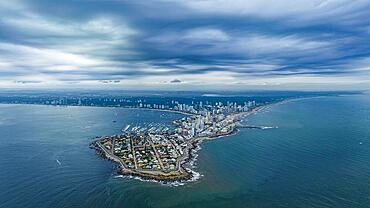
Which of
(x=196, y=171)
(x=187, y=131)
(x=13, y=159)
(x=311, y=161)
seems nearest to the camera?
(x=196, y=171)

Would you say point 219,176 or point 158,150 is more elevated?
point 158,150

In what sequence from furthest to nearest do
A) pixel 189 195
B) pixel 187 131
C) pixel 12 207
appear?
pixel 187 131, pixel 189 195, pixel 12 207

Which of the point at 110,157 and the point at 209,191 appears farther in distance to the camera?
the point at 110,157

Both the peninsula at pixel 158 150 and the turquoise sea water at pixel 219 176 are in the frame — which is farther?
the peninsula at pixel 158 150

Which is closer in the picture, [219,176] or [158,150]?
[219,176]

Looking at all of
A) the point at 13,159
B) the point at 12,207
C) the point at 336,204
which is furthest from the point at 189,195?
the point at 13,159

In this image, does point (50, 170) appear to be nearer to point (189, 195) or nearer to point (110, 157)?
point (110, 157)

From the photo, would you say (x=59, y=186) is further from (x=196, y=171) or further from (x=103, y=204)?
(x=196, y=171)

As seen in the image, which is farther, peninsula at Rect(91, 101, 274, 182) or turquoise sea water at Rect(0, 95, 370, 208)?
peninsula at Rect(91, 101, 274, 182)

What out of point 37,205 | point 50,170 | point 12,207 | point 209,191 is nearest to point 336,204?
point 209,191
